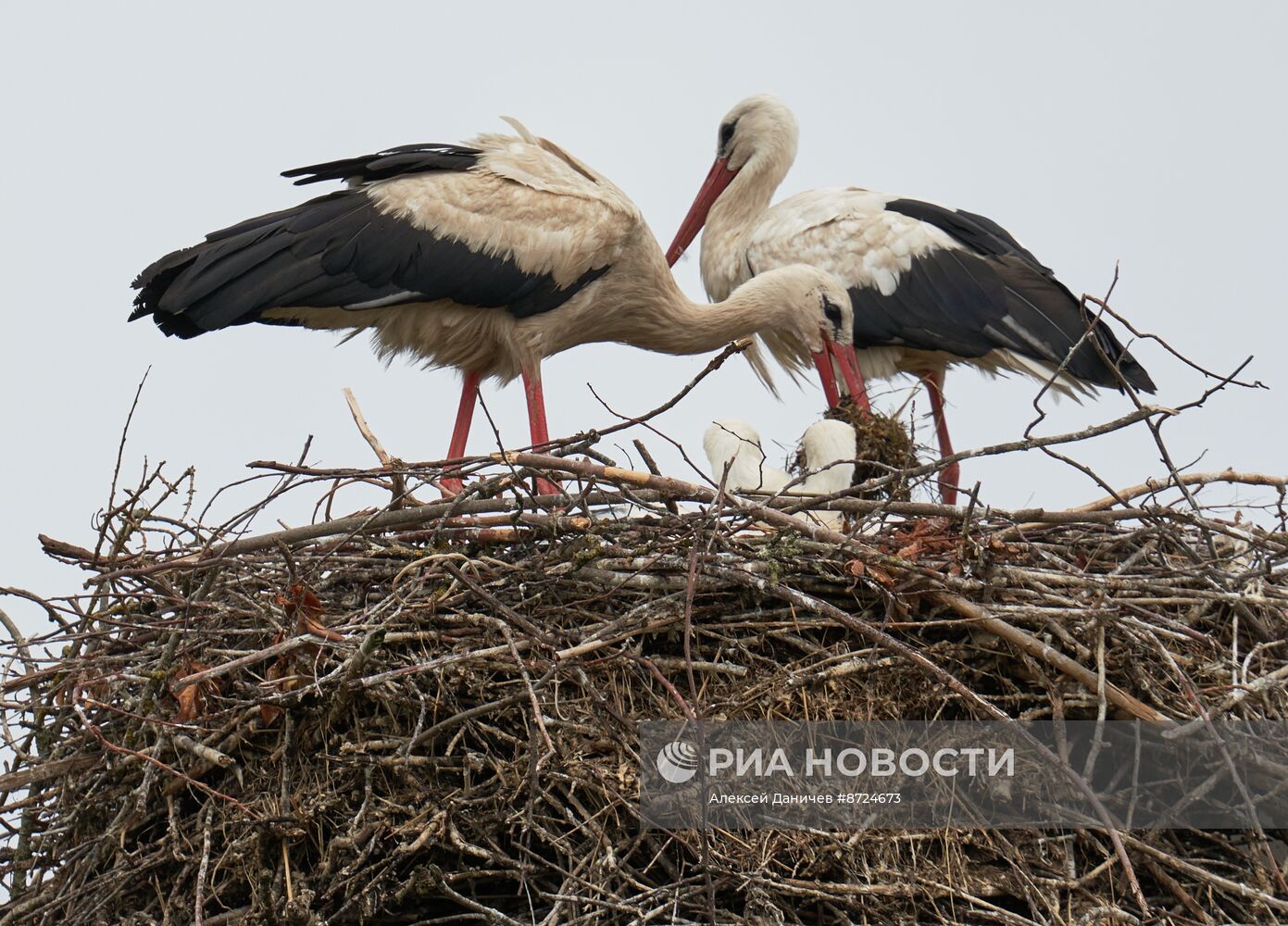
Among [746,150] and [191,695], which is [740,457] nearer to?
[191,695]

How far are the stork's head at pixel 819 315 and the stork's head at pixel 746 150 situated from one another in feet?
4.90

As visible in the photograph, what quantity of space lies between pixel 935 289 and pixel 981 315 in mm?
234

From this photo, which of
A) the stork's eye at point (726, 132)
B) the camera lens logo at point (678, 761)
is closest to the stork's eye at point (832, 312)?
the stork's eye at point (726, 132)

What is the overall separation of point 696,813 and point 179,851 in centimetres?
129

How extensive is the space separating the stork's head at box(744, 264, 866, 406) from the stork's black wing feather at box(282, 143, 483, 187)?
4.31 ft

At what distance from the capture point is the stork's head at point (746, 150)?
8648 mm

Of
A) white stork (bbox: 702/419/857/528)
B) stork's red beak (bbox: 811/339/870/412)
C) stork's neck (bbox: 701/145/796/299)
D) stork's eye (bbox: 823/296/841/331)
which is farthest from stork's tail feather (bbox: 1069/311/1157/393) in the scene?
white stork (bbox: 702/419/857/528)

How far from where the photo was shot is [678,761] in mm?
4254

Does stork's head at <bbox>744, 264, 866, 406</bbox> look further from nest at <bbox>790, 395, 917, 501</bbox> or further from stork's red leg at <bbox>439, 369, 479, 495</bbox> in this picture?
stork's red leg at <bbox>439, 369, 479, 495</bbox>

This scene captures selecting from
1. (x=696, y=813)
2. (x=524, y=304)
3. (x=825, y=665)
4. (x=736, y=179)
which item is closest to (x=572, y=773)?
(x=696, y=813)

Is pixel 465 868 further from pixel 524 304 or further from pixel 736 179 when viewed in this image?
pixel 736 179

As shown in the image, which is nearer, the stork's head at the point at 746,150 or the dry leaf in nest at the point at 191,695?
the dry leaf in nest at the point at 191,695

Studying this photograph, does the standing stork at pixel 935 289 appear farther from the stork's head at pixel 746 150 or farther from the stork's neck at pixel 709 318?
the stork's neck at pixel 709 318

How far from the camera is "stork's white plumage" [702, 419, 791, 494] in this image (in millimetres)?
5570
